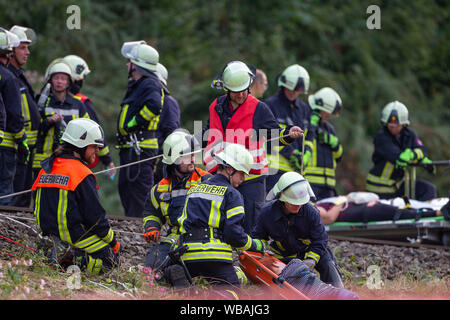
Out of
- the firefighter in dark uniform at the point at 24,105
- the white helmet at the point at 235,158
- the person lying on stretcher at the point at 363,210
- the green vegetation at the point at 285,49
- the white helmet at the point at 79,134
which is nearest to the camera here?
the white helmet at the point at 235,158

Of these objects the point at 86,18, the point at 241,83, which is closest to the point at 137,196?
the point at 241,83

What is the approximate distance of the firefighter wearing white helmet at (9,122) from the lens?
8.58 meters

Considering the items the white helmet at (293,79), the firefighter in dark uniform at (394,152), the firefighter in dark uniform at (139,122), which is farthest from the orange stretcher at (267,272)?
the firefighter in dark uniform at (394,152)

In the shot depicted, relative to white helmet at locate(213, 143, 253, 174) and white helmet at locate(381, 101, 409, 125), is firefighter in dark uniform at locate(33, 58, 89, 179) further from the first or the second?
white helmet at locate(381, 101, 409, 125)

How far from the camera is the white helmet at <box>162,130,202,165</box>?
735 centimetres

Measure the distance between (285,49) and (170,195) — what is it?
13580mm

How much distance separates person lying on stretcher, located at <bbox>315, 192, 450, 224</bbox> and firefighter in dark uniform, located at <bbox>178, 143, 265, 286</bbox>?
15.0 feet

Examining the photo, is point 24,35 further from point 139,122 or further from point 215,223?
point 215,223

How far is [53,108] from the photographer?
Answer: 9.45 metres

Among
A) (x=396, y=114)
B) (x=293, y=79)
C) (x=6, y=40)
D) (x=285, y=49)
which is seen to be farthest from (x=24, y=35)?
(x=285, y=49)

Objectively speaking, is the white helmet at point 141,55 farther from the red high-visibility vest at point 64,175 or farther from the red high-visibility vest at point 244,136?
the red high-visibility vest at point 64,175

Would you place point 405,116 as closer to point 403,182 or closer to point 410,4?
point 403,182

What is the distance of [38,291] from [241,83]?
119 inches

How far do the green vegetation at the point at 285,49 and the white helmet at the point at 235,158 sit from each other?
9607mm
